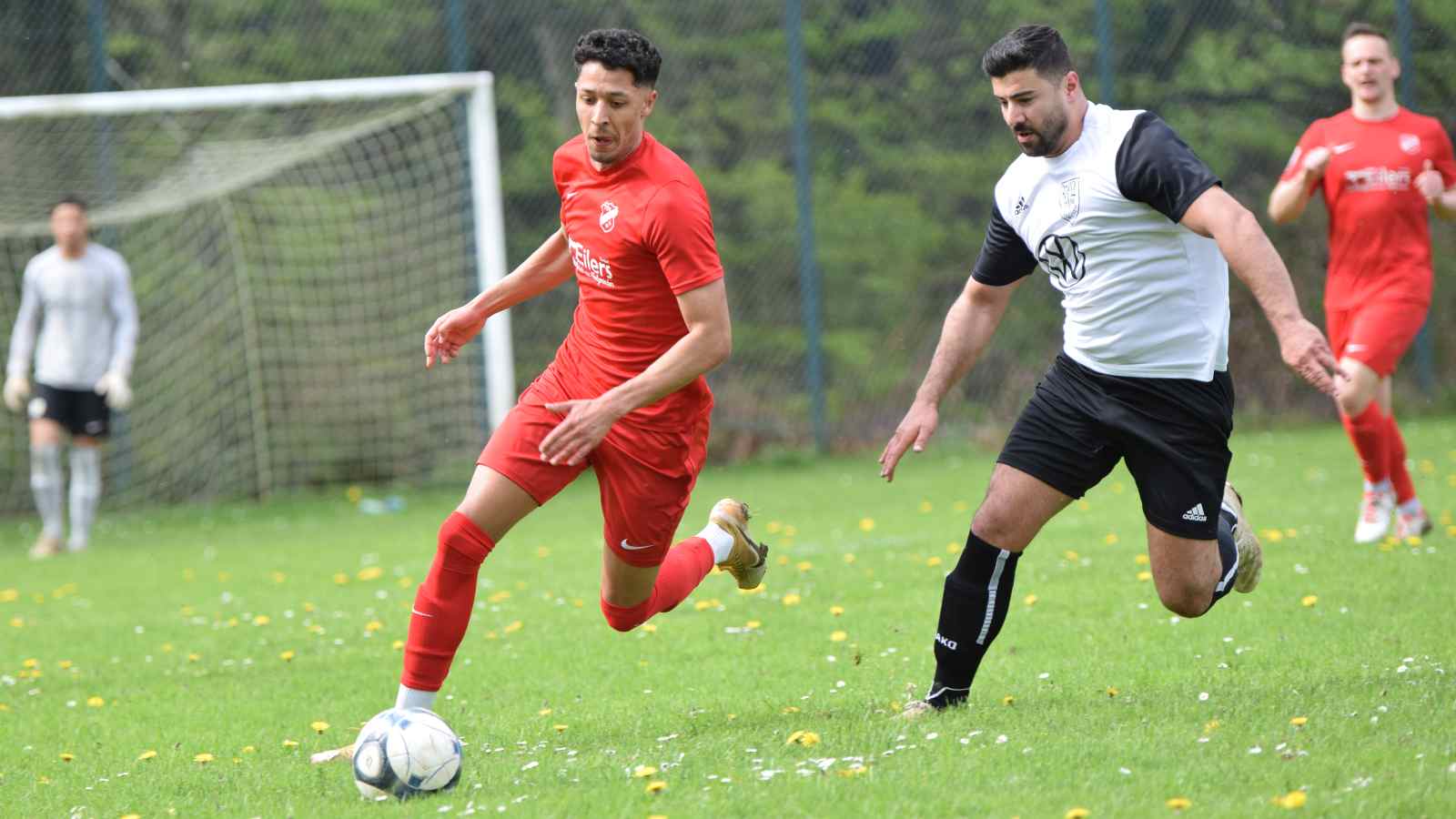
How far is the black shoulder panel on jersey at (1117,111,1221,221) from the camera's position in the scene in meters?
4.74

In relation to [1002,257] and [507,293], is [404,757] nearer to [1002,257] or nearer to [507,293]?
[507,293]

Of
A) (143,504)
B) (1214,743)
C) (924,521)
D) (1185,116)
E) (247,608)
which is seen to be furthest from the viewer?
(1185,116)

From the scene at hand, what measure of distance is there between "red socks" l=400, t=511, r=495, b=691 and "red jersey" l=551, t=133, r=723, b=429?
610 mm

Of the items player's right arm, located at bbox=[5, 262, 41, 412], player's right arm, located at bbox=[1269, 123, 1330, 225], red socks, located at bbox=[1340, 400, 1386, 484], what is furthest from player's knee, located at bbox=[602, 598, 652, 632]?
player's right arm, located at bbox=[5, 262, 41, 412]

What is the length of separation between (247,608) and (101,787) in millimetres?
3997

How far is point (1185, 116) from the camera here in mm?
15867

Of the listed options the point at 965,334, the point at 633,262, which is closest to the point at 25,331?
the point at 633,262

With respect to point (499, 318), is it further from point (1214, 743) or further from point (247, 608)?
point (1214, 743)

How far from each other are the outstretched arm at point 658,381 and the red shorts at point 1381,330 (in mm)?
4609

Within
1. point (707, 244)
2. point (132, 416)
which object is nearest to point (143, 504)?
point (132, 416)

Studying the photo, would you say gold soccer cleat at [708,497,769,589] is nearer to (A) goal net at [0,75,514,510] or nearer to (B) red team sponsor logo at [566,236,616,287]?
(B) red team sponsor logo at [566,236,616,287]

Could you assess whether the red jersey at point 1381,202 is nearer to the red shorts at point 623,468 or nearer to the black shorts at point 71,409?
the red shorts at point 623,468

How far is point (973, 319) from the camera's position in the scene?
559 cm

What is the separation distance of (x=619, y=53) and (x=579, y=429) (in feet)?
3.79
